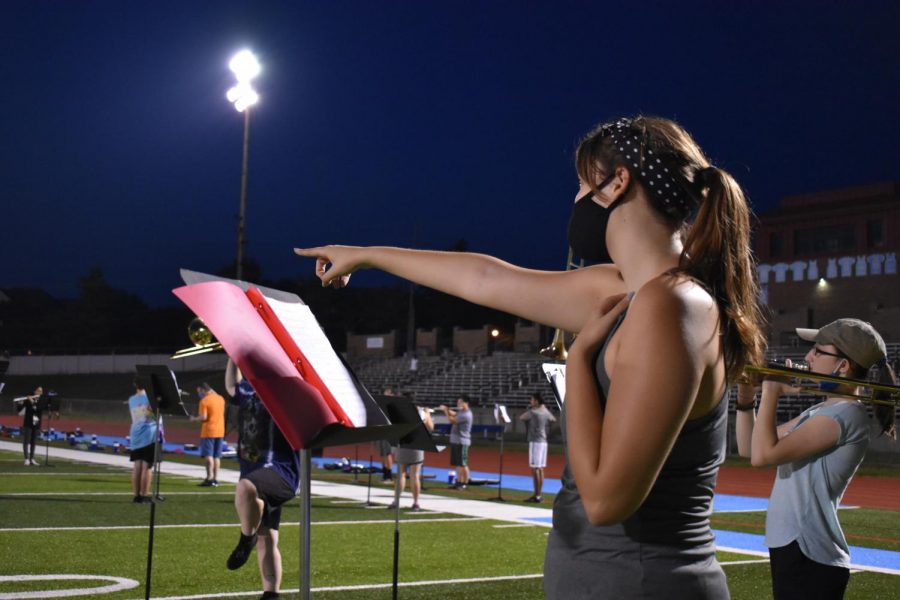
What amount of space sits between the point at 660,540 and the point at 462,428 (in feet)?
57.6

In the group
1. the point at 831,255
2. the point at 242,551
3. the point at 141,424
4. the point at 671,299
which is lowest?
the point at 242,551

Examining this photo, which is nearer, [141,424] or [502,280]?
[502,280]

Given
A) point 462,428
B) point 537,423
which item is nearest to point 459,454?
point 462,428

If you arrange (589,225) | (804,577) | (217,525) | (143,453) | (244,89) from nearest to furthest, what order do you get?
(589,225) → (804,577) → (217,525) → (143,453) → (244,89)

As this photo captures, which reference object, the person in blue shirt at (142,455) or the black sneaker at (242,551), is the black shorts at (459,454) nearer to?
the person in blue shirt at (142,455)

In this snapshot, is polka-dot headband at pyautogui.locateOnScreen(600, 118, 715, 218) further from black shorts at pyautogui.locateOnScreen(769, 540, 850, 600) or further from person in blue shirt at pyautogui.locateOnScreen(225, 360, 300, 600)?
person in blue shirt at pyautogui.locateOnScreen(225, 360, 300, 600)

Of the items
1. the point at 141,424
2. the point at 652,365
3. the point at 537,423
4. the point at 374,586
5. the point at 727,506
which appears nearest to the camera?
the point at 652,365

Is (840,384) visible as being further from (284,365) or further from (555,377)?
(284,365)

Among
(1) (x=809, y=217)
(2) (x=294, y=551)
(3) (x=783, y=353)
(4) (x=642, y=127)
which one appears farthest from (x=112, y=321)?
(4) (x=642, y=127)

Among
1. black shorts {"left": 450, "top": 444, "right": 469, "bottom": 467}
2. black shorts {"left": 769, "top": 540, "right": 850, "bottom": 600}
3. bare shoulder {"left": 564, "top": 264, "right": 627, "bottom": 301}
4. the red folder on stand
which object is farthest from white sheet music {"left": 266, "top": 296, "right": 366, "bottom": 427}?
black shorts {"left": 450, "top": 444, "right": 469, "bottom": 467}

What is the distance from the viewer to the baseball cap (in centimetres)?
421

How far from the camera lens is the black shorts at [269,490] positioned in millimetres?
→ 8055

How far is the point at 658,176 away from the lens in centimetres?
209

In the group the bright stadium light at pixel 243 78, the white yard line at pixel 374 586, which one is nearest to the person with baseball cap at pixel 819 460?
the white yard line at pixel 374 586
